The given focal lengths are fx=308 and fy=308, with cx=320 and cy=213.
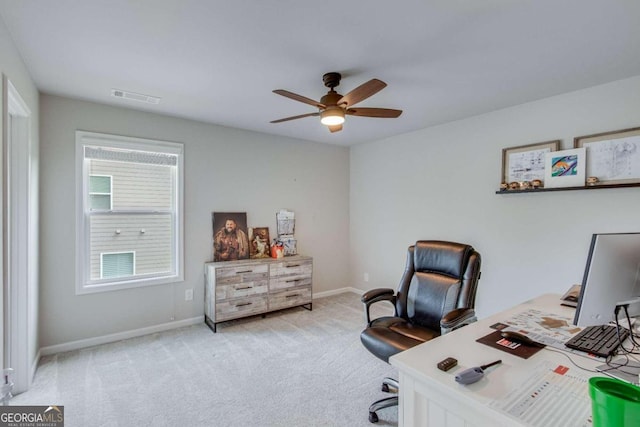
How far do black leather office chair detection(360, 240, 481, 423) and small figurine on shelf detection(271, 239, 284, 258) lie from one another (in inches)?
75.8

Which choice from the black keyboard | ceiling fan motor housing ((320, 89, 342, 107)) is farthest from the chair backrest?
ceiling fan motor housing ((320, 89, 342, 107))

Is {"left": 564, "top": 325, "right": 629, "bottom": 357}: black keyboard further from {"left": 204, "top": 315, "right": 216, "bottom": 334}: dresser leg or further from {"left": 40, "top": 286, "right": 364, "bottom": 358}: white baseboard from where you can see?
{"left": 40, "top": 286, "right": 364, "bottom": 358}: white baseboard

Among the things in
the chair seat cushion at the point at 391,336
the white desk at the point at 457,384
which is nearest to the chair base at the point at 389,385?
the chair seat cushion at the point at 391,336

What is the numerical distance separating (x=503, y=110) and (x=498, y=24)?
171 centimetres

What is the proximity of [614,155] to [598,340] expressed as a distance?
6.51 ft

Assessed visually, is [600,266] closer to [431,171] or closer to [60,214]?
[431,171]

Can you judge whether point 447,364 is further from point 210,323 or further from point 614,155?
point 210,323

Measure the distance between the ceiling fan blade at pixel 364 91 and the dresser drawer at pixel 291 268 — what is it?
Answer: 2.24 meters

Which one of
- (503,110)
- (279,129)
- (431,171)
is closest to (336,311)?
(431,171)

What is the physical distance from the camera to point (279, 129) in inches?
159

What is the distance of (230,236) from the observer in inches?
153

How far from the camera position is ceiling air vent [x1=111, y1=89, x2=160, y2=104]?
2796mm

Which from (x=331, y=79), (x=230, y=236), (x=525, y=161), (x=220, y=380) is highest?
(x=331, y=79)

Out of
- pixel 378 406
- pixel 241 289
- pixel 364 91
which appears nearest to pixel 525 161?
pixel 364 91
